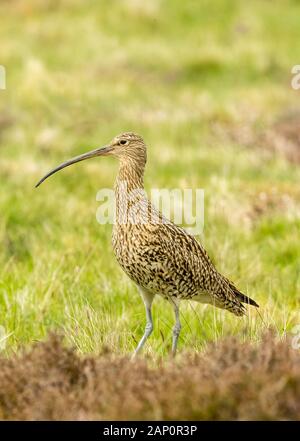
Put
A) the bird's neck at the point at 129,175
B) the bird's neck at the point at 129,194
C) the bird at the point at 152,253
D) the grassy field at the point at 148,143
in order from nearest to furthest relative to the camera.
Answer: the bird at the point at 152,253 < the bird's neck at the point at 129,194 < the bird's neck at the point at 129,175 < the grassy field at the point at 148,143

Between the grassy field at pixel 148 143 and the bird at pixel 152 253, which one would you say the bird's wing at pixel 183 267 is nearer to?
the bird at pixel 152 253

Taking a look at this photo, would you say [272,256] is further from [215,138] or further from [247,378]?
[215,138]

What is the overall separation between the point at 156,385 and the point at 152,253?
1.78m

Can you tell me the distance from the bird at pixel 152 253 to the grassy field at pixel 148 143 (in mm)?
190

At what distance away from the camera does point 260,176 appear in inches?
490

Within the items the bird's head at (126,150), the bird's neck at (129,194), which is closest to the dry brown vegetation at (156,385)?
the bird's neck at (129,194)

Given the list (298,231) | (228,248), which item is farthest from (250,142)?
(228,248)

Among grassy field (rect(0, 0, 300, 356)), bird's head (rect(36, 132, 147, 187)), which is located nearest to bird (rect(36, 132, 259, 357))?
bird's head (rect(36, 132, 147, 187))

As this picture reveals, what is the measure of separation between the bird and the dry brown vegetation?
42.3 inches

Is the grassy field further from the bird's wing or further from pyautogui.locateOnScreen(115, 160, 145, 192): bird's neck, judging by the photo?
pyautogui.locateOnScreen(115, 160, 145, 192): bird's neck

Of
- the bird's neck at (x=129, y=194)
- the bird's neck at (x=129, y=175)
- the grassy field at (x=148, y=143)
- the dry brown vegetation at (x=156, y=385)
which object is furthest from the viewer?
the grassy field at (x=148, y=143)

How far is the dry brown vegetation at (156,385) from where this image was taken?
3.58m
